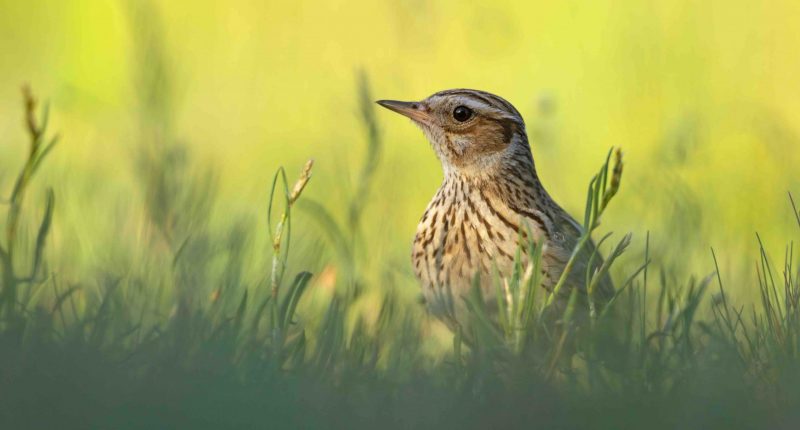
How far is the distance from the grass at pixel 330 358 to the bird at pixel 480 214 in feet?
1.86

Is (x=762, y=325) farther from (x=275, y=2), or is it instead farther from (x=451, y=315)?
(x=275, y=2)

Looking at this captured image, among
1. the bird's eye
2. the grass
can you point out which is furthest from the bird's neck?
the grass

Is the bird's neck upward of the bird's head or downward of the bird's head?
downward

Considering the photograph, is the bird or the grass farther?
the bird

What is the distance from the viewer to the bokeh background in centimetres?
559

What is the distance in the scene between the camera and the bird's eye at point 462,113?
6.34m

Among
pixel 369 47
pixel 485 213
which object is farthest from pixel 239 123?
pixel 485 213

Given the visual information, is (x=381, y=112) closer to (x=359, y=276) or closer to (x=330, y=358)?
(x=359, y=276)

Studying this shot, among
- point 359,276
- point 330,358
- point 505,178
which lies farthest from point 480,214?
point 330,358

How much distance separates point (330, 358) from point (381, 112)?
Result: 7.31 m

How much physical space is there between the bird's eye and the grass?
59.6 inches

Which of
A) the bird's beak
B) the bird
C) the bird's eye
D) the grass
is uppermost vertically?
the bird's eye

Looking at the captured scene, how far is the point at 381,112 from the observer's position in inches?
440

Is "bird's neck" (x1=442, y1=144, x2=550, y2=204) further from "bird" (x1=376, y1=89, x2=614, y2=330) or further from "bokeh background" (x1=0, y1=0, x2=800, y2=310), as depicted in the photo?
"bokeh background" (x1=0, y1=0, x2=800, y2=310)
